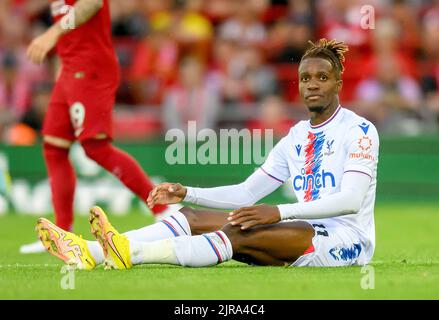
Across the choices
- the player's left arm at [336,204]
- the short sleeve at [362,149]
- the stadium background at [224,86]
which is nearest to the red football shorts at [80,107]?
the player's left arm at [336,204]

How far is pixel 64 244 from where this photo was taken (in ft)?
21.9

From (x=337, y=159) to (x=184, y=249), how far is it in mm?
1102

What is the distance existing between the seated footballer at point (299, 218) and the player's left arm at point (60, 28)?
2.53 meters

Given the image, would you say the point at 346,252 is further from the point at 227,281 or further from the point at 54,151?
the point at 54,151

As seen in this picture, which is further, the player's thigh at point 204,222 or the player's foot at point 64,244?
the player's thigh at point 204,222

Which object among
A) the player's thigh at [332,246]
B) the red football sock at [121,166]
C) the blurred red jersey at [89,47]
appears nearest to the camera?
the player's thigh at [332,246]

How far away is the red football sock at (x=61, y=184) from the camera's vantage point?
898cm

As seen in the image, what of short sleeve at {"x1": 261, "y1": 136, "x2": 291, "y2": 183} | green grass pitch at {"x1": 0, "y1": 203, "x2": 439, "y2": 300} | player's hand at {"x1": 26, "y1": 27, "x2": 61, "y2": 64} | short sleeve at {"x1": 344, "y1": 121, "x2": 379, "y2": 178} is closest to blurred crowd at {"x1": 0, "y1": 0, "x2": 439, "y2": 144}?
player's hand at {"x1": 26, "y1": 27, "x2": 61, "y2": 64}

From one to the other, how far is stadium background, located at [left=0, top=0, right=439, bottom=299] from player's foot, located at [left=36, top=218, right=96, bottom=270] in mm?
5354

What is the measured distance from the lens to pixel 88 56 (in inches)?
360

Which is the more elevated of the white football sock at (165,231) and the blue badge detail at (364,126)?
the blue badge detail at (364,126)

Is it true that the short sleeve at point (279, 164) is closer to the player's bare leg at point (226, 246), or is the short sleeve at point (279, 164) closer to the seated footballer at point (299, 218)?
the seated footballer at point (299, 218)

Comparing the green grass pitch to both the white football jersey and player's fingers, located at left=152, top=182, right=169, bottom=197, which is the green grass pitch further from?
player's fingers, located at left=152, top=182, right=169, bottom=197
